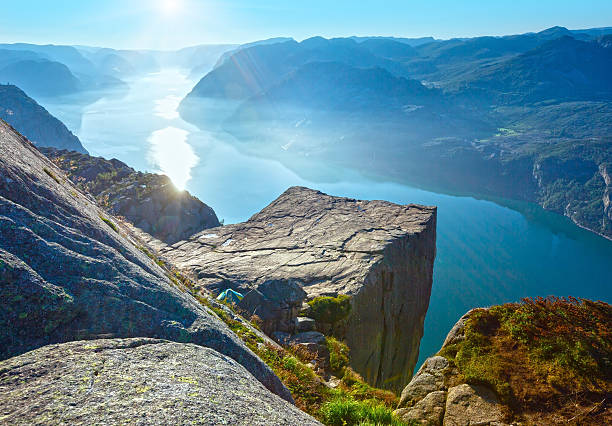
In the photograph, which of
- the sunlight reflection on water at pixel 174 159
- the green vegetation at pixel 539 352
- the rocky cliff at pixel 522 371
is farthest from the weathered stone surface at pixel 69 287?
the sunlight reflection on water at pixel 174 159

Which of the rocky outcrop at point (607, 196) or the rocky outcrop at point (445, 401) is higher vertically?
the rocky outcrop at point (607, 196)

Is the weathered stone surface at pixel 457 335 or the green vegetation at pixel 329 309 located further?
the green vegetation at pixel 329 309

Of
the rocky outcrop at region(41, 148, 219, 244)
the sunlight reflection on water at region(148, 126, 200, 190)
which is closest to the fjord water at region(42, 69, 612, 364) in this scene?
the sunlight reflection on water at region(148, 126, 200, 190)

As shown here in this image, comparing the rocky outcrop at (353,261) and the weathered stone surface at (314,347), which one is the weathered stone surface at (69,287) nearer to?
the weathered stone surface at (314,347)

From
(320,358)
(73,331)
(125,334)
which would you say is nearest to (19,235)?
(73,331)

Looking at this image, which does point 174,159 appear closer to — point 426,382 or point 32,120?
point 32,120

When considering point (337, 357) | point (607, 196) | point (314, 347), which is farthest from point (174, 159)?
point (607, 196)

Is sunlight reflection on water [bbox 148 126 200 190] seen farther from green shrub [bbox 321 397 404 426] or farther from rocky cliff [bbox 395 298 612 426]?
green shrub [bbox 321 397 404 426]
